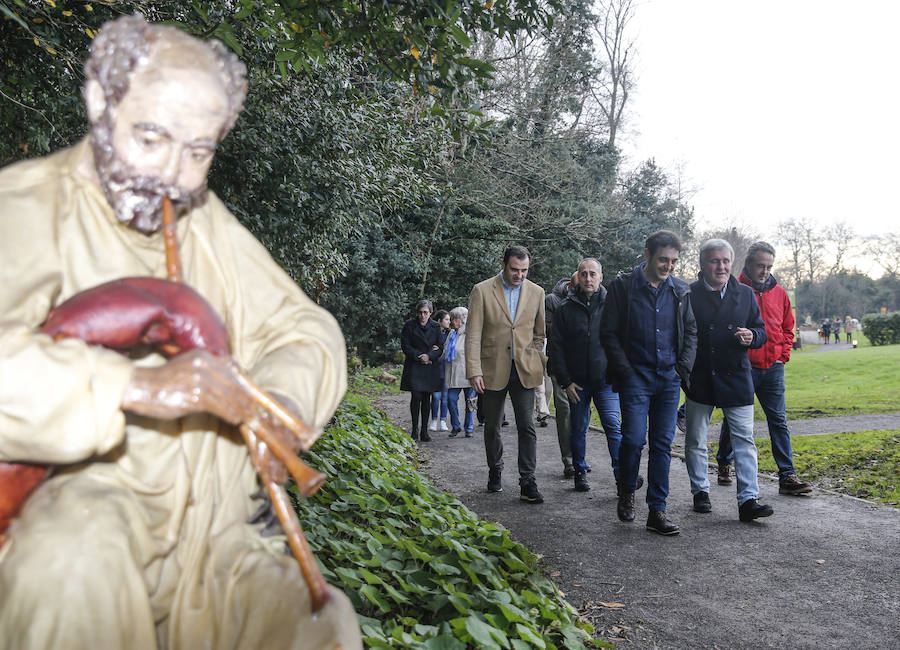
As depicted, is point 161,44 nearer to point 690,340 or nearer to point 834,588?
point 834,588

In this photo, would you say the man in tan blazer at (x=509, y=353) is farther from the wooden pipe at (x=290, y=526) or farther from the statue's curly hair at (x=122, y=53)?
the statue's curly hair at (x=122, y=53)

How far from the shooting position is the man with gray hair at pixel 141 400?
4.38ft

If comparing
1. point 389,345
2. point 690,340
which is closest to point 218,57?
point 690,340

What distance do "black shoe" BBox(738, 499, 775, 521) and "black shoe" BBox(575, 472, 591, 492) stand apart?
5.45 ft

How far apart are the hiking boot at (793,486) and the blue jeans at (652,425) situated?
1794 mm

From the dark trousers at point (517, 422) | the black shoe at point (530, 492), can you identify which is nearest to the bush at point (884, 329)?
the dark trousers at point (517, 422)

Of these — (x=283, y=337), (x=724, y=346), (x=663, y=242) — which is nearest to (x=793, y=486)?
(x=724, y=346)

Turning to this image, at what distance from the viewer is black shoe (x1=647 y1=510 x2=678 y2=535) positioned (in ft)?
18.8

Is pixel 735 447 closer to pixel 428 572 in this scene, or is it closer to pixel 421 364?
pixel 428 572

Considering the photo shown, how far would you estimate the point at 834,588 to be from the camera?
15.3 ft

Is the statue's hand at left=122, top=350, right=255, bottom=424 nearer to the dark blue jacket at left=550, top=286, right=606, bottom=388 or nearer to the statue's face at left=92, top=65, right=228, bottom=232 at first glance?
the statue's face at left=92, top=65, right=228, bottom=232

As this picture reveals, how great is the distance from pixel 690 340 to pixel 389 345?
59.7 feet

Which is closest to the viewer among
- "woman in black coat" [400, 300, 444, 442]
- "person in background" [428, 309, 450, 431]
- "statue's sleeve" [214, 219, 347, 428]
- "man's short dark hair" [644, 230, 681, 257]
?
"statue's sleeve" [214, 219, 347, 428]

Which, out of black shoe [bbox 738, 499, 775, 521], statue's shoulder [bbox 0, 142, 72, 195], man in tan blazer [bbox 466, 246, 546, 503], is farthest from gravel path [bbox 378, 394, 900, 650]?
statue's shoulder [bbox 0, 142, 72, 195]
